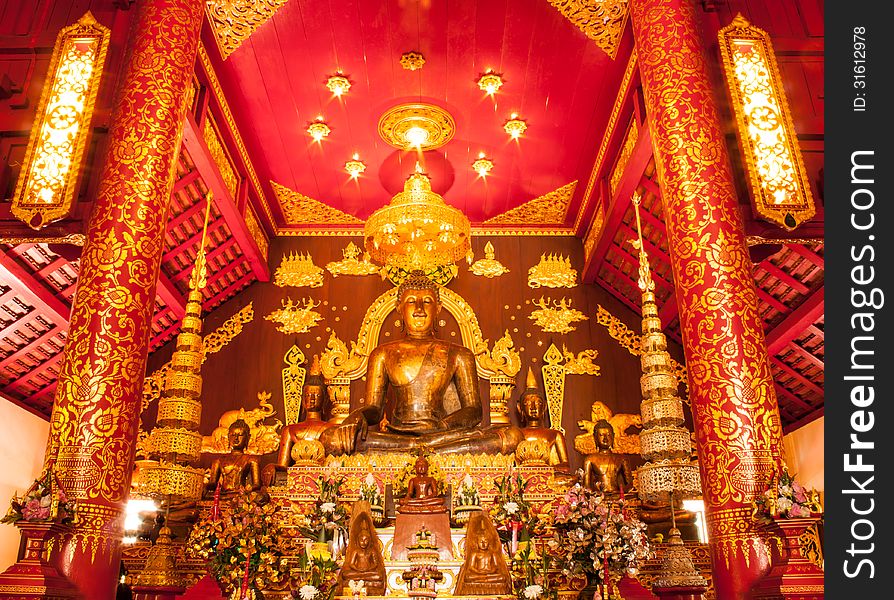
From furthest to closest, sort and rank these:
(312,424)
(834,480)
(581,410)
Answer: (581,410)
(312,424)
(834,480)

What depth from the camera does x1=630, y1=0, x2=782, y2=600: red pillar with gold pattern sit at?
144 inches

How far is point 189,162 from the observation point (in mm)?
6430

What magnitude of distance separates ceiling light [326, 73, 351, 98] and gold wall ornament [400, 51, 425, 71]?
572 mm

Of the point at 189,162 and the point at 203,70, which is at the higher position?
the point at 203,70

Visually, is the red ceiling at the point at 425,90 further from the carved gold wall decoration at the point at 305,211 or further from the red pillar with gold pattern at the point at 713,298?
the red pillar with gold pattern at the point at 713,298

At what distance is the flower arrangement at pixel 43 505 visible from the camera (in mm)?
3322

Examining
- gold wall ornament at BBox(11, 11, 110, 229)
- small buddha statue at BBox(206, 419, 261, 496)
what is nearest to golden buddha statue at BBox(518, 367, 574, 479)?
small buddha statue at BBox(206, 419, 261, 496)

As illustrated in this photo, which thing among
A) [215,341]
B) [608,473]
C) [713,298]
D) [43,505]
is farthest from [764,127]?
[215,341]

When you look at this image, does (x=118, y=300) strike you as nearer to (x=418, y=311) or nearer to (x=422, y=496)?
(x=422, y=496)

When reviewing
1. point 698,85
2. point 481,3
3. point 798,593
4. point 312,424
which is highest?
point 481,3

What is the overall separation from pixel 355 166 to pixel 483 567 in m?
4.84

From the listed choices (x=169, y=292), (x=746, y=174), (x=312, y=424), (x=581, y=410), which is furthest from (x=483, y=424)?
(x=746, y=174)

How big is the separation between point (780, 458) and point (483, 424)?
4355 mm

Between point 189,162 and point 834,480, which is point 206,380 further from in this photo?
point 834,480
